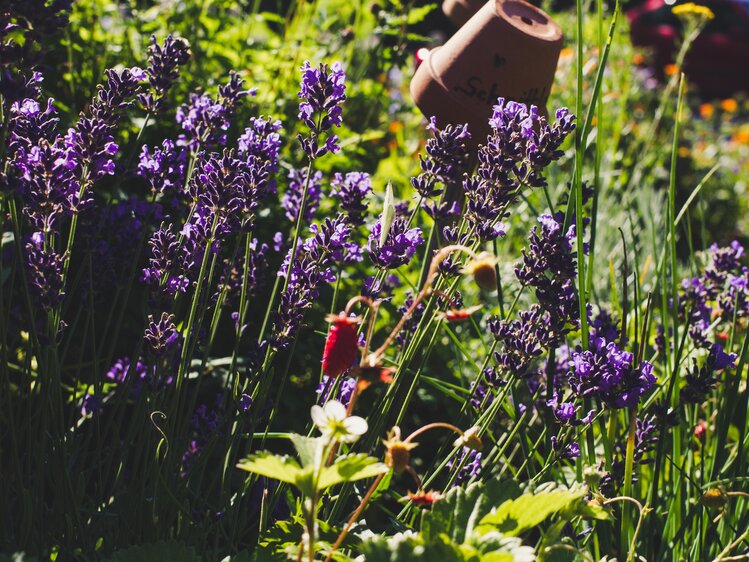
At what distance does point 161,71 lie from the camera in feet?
5.01

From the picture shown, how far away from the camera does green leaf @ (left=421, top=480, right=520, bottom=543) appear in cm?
115

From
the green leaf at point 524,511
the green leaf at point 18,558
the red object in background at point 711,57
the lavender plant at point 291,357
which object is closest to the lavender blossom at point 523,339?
the lavender plant at point 291,357

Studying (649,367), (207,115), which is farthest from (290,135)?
(649,367)

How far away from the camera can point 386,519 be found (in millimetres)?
2197

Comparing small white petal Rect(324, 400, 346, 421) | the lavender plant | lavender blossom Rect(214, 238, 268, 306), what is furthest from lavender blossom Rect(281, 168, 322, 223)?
small white petal Rect(324, 400, 346, 421)

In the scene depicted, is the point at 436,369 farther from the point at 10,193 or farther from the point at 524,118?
the point at 10,193

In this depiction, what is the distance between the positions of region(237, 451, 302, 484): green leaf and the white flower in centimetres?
6

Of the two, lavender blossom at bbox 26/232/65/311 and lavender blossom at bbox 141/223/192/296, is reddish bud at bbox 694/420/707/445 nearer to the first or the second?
lavender blossom at bbox 141/223/192/296

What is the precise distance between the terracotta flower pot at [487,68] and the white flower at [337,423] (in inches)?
40.8

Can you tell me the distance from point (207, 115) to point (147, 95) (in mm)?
120

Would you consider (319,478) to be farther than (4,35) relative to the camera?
No

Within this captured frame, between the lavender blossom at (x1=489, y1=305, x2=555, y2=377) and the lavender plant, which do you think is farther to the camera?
the lavender blossom at (x1=489, y1=305, x2=555, y2=377)

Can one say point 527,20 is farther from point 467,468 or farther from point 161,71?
point 467,468

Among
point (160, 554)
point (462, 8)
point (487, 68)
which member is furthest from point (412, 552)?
point (462, 8)
